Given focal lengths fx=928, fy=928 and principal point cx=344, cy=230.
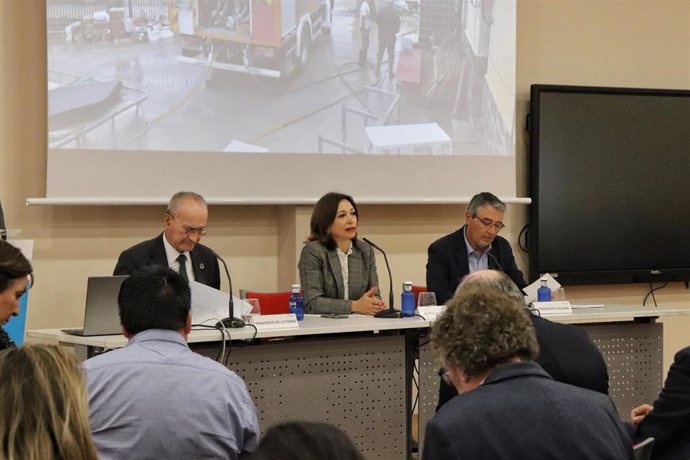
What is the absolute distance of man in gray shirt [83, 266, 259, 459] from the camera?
2176mm

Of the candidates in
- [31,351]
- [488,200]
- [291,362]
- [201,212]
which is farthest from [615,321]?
[31,351]

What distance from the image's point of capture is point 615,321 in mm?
4750

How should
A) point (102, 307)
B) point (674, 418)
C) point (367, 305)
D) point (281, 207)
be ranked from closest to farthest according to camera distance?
point (674, 418)
point (102, 307)
point (367, 305)
point (281, 207)

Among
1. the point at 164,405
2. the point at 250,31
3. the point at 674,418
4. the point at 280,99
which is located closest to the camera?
the point at 164,405

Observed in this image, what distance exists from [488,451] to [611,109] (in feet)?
17.0

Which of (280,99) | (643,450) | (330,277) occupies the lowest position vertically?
(643,450)

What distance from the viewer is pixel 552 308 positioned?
4512mm

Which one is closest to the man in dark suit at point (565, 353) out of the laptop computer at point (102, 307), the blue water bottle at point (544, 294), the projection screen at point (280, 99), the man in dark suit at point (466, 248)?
the laptop computer at point (102, 307)

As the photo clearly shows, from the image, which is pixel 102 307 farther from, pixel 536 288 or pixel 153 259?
pixel 536 288

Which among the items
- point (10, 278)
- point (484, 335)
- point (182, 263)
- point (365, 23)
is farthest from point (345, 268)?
point (484, 335)

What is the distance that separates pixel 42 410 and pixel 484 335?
1.01m

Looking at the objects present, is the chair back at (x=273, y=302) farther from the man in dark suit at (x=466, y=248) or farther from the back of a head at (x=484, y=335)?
the back of a head at (x=484, y=335)

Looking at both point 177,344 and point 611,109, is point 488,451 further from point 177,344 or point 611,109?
point 611,109

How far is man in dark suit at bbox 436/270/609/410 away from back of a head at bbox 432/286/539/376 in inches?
29.7
